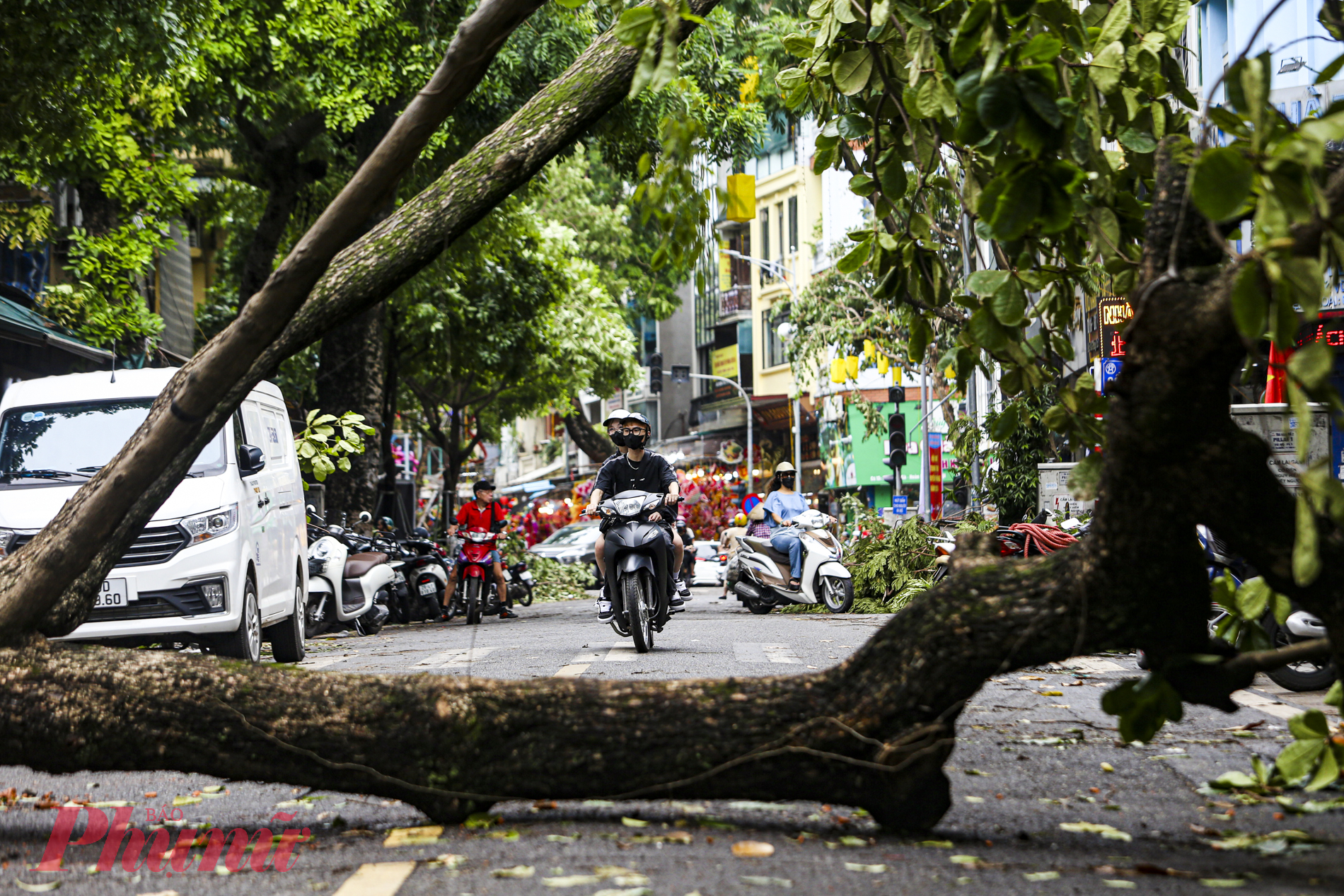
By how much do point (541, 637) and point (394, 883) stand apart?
10080 millimetres

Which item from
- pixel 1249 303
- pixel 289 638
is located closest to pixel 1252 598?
pixel 1249 303

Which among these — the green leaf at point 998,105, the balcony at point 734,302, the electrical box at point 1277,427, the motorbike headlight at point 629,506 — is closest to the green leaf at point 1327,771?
the green leaf at point 998,105

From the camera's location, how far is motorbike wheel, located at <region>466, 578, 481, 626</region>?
17922 millimetres

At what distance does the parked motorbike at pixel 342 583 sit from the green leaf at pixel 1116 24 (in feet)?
37.6

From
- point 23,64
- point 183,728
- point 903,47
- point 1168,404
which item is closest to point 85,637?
point 23,64

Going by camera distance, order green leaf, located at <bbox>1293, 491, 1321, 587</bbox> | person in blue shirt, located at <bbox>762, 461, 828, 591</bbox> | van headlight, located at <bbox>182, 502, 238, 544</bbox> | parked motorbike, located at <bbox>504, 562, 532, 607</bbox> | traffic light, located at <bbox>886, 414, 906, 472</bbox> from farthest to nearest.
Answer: traffic light, located at <bbox>886, 414, 906, 472</bbox> < parked motorbike, located at <bbox>504, 562, 532, 607</bbox> < person in blue shirt, located at <bbox>762, 461, 828, 591</bbox> < van headlight, located at <bbox>182, 502, 238, 544</bbox> < green leaf, located at <bbox>1293, 491, 1321, 587</bbox>

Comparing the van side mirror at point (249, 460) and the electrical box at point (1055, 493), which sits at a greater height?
the van side mirror at point (249, 460)

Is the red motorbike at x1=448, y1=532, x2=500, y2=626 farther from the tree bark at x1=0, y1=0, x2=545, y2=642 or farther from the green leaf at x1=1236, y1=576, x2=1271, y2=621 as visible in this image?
the green leaf at x1=1236, y1=576, x2=1271, y2=621

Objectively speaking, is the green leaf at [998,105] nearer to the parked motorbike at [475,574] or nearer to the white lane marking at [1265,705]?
the white lane marking at [1265,705]

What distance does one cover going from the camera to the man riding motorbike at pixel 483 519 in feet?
59.4

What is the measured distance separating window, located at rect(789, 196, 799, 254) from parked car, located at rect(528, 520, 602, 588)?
20.8m

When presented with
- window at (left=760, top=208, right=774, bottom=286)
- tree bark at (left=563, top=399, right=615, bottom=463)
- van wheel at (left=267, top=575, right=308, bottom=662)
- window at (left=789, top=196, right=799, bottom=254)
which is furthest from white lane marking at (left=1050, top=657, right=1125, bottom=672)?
window at (left=760, top=208, right=774, bottom=286)

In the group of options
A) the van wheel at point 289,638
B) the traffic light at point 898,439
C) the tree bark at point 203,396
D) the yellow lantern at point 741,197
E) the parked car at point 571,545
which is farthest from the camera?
the parked car at point 571,545

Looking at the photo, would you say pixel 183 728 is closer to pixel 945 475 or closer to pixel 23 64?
pixel 23 64
